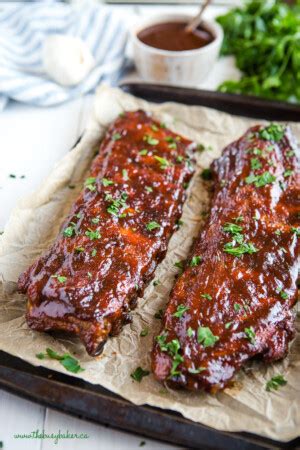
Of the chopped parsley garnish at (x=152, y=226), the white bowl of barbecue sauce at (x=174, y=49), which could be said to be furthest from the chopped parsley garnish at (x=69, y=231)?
the white bowl of barbecue sauce at (x=174, y=49)

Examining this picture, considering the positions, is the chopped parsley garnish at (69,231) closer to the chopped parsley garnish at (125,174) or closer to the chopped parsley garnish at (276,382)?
the chopped parsley garnish at (125,174)

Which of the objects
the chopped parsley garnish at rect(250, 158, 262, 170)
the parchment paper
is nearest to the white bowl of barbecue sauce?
the parchment paper

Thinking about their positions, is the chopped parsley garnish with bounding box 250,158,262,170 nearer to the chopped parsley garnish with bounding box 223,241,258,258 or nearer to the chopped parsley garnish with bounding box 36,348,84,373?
the chopped parsley garnish with bounding box 223,241,258,258

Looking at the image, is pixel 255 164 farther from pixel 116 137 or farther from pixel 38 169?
pixel 38 169

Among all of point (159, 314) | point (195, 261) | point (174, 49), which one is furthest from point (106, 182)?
point (174, 49)

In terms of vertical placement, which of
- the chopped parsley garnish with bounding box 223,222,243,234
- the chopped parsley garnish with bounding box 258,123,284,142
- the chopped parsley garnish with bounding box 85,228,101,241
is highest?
the chopped parsley garnish with bounding box 258,123,284,142

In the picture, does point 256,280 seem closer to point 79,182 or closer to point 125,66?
point 79,182
